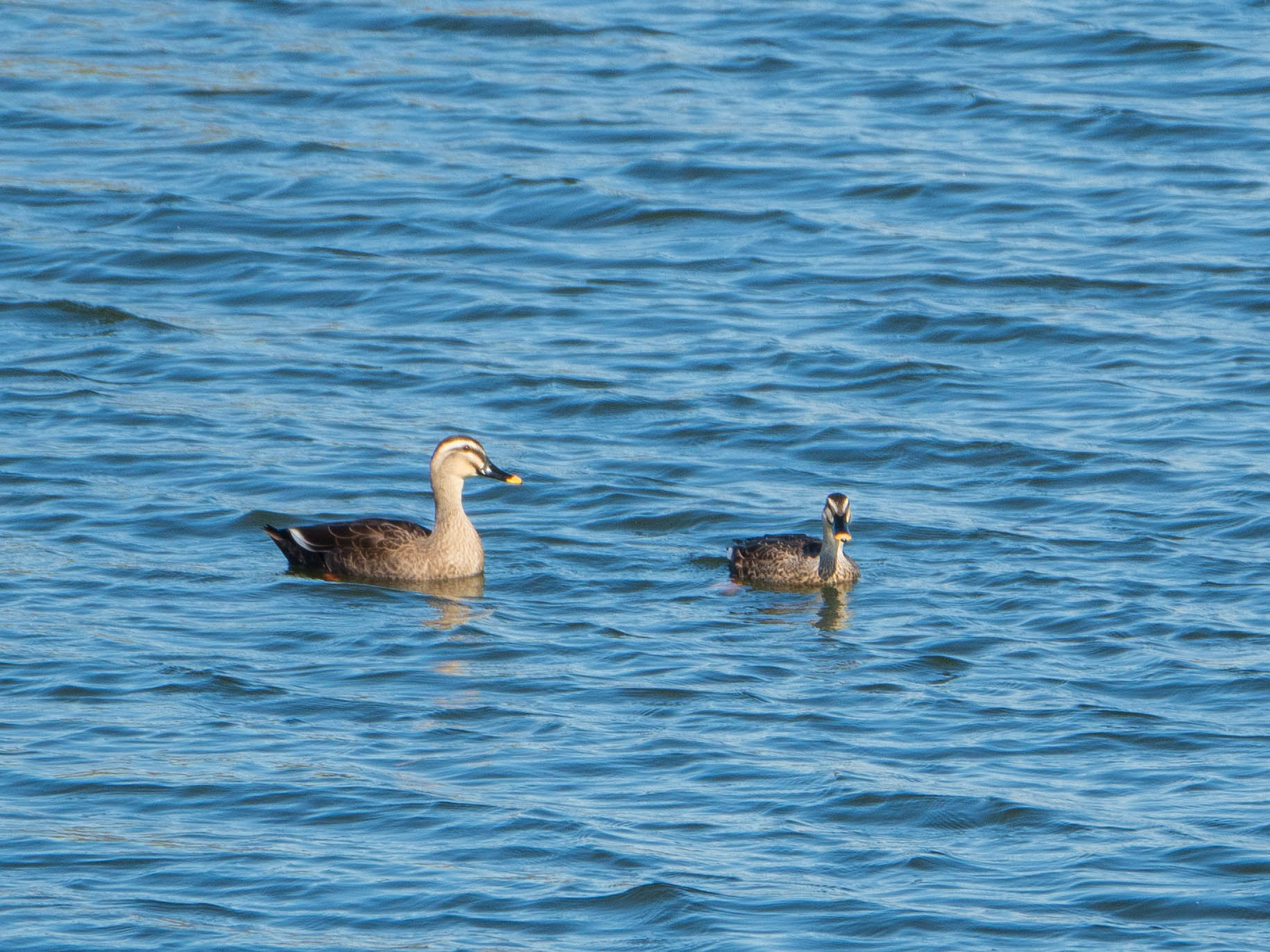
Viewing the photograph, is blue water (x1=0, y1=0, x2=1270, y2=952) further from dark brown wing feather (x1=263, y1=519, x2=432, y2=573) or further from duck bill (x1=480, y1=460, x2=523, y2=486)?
duck bill (x1=480, y1=460, x2=523, y2=486)

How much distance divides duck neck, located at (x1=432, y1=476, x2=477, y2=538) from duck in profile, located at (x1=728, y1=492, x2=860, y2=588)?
1.75 metres

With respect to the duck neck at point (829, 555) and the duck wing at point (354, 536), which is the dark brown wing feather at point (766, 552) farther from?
the duck wing at point (354, 536)

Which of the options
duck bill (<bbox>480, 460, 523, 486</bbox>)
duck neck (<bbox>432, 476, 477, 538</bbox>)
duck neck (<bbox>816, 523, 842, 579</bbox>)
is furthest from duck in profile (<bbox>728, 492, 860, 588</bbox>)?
duck neck (<bbox>432, 476, 477, 538</bbox>)

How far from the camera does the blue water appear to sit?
10086mm

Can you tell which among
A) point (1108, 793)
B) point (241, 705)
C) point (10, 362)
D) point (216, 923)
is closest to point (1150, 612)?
point (1108, 793)

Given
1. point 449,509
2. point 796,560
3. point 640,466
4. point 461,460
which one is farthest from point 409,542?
point 796,560

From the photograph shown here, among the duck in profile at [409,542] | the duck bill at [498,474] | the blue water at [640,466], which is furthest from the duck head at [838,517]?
the duck in profile at [409,542]

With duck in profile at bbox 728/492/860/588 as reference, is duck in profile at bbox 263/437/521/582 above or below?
above

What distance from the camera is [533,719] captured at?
11852mm

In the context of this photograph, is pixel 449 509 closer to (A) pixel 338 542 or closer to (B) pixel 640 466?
(A) pixel 338 542

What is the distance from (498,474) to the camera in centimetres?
1520

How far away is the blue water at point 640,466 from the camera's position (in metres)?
10.1

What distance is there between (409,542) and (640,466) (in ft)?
7.42

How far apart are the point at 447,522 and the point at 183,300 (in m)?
6.30
